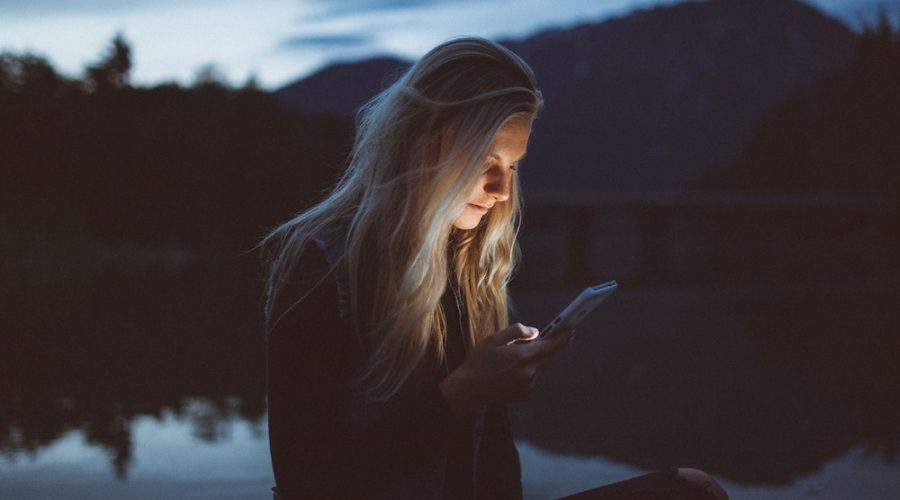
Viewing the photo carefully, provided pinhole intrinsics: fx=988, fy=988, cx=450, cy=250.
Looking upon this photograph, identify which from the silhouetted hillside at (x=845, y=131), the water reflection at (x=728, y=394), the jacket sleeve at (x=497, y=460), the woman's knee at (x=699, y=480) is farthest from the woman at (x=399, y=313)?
the silhouetted hillside at (x=845, y=131)

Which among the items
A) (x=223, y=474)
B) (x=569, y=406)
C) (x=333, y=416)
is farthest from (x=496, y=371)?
(x=569, y=406)

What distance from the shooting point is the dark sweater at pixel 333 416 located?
230 centimetres

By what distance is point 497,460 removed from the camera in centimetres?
280

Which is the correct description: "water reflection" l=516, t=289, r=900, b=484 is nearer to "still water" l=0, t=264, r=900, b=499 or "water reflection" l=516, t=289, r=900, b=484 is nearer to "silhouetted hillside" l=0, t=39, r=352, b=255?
"still water" l=0, t=264, r=900, b=499

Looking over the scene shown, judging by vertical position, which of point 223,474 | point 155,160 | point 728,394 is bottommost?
point 728,394

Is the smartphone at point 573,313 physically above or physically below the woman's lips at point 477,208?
below

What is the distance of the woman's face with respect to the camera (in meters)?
2.57

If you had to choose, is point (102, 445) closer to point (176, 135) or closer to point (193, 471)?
point (193, 471)

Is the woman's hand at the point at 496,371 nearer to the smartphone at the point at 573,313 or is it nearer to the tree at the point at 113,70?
the smartphone at the point at 573,313

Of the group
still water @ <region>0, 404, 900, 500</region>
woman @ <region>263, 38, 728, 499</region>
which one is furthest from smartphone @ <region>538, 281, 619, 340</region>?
still water @ <region>0, 404, 900, 500</region>

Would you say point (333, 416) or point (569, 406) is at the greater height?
point (333, 416)

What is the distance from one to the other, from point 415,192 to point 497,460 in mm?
846

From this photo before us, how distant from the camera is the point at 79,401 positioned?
29.6 feet

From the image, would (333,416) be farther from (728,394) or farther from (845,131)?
(845,131)
